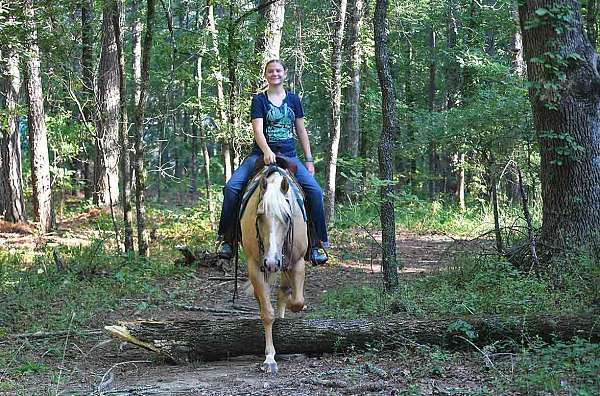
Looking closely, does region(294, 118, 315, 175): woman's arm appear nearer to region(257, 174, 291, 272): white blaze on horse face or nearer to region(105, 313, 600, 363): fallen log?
region(257, 174, 291, 272): white blaze on horse face

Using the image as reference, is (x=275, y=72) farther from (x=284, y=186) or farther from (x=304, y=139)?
(x=284, y=186)

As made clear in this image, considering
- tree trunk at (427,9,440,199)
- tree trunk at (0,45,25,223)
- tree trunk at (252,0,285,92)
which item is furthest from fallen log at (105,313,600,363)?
tree trunk at (427,9,440,199)

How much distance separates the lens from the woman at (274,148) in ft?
24.0

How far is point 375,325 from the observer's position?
6398 mm

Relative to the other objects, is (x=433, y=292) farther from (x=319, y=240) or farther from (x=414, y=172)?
(x=414, y=172)

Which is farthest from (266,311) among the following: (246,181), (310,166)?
(310,166)

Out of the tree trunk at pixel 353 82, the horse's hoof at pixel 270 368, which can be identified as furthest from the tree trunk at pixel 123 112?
the tree trunk at pixel 353 82

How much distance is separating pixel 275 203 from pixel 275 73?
1.87 m

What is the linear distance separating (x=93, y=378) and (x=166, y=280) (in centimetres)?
570

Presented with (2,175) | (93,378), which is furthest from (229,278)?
(2,175)

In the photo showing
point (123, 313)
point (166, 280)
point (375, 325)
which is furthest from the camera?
point (166, 280)

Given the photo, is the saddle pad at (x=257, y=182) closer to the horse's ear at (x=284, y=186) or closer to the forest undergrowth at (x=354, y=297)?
the horse's ear at (x=284, y=186)

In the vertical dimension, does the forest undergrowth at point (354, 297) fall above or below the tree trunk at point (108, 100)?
below

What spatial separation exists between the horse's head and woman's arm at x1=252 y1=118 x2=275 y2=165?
61 cm
